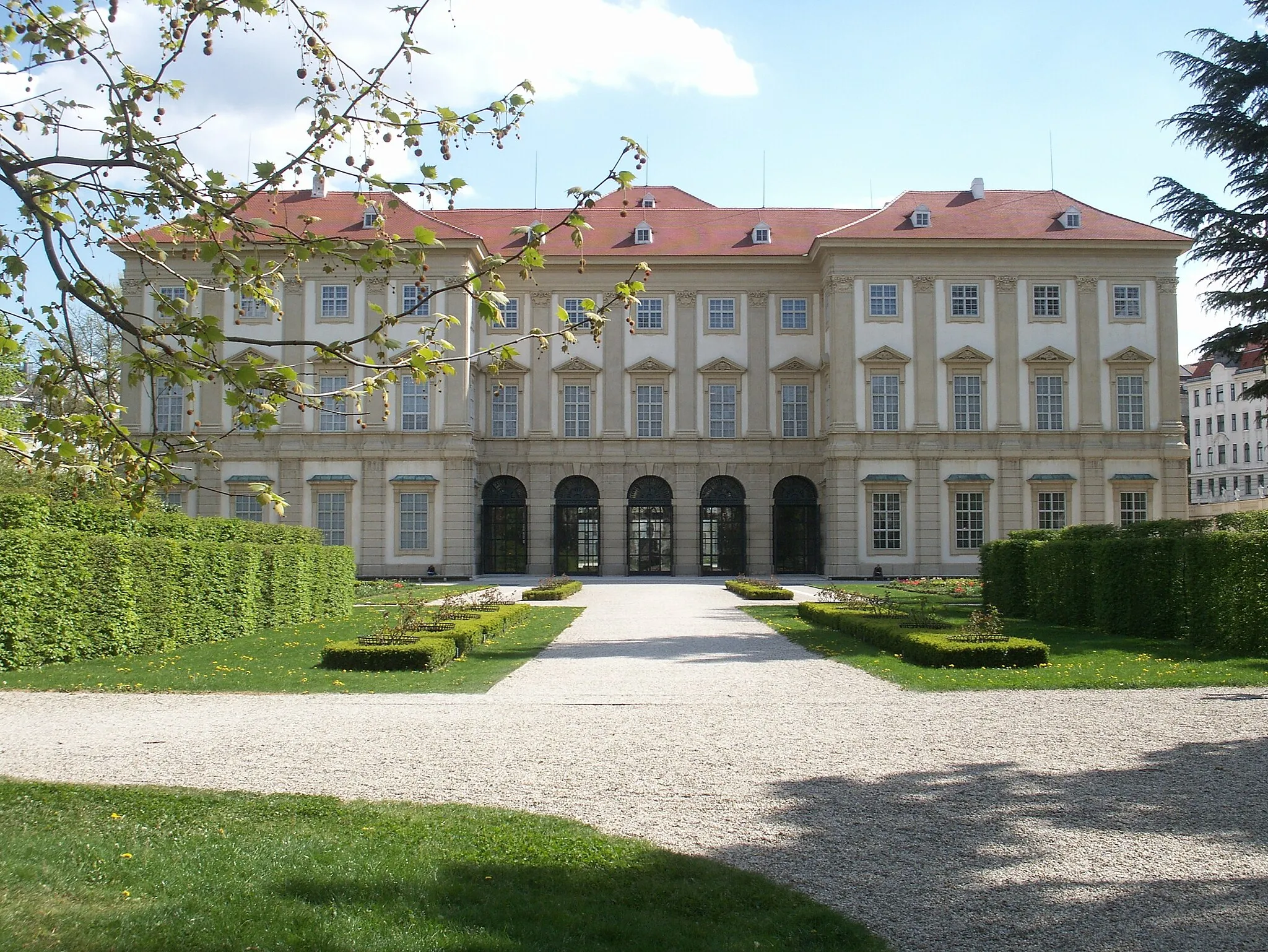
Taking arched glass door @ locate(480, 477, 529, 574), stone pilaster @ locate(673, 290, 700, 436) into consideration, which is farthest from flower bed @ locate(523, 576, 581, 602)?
stone pilaster @ locate(673, 290, 700, 436)

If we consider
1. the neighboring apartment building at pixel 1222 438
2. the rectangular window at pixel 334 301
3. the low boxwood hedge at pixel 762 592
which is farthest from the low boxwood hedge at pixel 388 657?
the neighboring apartment building at pixel 1222 438

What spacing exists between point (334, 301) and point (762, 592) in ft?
74.6

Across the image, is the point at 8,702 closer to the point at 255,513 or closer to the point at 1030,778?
the point at 1030,778

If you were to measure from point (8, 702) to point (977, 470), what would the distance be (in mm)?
37556

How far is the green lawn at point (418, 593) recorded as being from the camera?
2950 centimetres

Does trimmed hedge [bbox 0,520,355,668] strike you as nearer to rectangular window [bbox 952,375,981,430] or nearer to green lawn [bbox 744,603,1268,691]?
green lawn [bbox 744,603,1268,691]

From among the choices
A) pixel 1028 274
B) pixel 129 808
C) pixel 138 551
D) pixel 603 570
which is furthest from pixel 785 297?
pixel 129 808

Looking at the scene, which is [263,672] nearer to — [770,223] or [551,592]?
[551,592]

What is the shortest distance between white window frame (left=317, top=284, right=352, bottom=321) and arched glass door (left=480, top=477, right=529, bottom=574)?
8.99 m

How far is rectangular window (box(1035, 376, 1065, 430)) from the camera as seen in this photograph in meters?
44.0

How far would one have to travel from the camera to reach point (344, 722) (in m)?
10.7

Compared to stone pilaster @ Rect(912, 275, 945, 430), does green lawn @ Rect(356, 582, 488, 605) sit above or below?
below

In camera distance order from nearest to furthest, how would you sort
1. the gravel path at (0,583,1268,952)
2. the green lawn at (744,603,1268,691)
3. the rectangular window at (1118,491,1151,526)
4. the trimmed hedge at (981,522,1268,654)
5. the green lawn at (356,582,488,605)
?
1. the gravel path at (0,583,1268,952)
2. the green lawn at (744,603,1268,691)
3. the trimmed hedge at (981,522,1268,654)
4. the green lawn at (356,582,488,605)
5. the rectangular window at (1118,491,1151,526)

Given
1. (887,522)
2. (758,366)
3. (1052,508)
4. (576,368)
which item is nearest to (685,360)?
(758,366)
